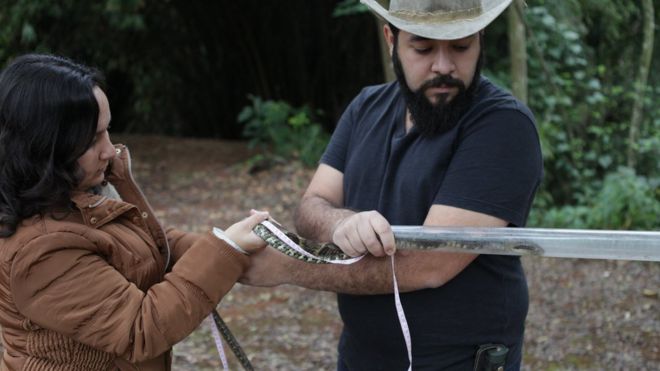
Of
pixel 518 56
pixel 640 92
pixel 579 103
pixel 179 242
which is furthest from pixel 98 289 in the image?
pixel 579 103

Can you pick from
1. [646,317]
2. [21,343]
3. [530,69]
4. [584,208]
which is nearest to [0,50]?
[530,69]

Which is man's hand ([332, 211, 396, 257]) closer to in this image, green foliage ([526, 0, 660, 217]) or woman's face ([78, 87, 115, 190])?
woman's face ([78, 87, 115, 190])

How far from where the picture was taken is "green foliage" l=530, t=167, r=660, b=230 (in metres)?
7.45

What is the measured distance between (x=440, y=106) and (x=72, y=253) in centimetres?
109

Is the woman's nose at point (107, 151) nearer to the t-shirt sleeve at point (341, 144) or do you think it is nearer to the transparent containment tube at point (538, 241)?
the transparent containment tube at point (538, 241)

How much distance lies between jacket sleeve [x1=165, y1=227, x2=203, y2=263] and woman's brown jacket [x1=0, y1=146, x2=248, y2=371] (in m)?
0.21

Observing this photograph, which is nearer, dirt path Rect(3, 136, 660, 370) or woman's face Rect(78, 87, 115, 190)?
woman's face Rect(78, 87, 115, 190)

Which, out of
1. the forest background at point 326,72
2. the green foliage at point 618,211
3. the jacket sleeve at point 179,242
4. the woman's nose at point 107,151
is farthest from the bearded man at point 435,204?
the green foliage at point 618,211

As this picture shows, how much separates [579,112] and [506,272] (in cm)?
723

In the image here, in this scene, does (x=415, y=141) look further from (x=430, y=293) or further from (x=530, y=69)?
(x=530, y=69)

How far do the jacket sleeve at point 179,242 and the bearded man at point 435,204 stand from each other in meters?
0.24

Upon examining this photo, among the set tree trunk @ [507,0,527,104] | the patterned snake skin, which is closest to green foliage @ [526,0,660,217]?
tree trunk @ [507,0,527,104]

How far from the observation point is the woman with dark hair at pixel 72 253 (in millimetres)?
1970

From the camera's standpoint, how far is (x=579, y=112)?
30.2ft
